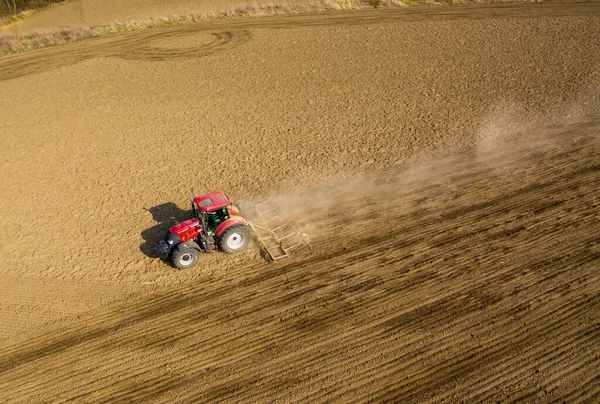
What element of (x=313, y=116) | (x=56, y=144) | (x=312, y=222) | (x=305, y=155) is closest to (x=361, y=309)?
(x=312, y=222)

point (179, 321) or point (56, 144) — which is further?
point (56, 144)

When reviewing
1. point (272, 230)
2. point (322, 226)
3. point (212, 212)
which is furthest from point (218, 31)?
point (212, 212)

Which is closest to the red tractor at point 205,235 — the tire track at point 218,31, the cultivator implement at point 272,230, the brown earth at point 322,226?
the brown earth at point 322,226

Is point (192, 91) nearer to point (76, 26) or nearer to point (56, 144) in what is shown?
point (56, 144)

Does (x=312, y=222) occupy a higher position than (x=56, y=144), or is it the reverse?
(x=56, y=144)

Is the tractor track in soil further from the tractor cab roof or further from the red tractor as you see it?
the tractor cab roof

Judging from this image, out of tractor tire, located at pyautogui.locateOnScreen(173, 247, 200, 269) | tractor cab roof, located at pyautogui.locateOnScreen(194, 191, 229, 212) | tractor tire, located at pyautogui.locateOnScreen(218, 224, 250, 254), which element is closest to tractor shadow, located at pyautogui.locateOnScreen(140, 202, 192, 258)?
tractor tire, located at pyautogui.locateOnScreen(173, 247, 200, 269)
